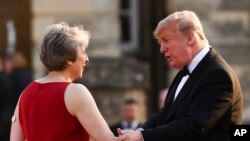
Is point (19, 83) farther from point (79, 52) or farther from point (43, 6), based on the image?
point (79, 52)

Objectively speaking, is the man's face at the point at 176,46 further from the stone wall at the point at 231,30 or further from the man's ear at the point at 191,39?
the stone wall at the point at 231,30

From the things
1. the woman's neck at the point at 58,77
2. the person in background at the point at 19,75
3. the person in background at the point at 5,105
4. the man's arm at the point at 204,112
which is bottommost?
the person in background at the point at 5,105

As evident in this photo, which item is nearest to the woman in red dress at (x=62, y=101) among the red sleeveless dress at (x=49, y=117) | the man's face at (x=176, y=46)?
the red sleeveless dress at (x=49, y=117)

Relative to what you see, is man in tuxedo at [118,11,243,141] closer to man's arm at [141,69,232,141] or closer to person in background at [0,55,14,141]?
man's arm at [141,69,232,141]

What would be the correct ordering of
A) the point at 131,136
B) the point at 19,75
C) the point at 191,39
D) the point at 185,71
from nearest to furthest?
the point at 131,136, the point at 191,39, the point at 185,71, the point at 19,75

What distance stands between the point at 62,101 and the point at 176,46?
32.5 inches

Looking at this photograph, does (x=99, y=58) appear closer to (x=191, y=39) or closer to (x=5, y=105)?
(x=5, y=105)

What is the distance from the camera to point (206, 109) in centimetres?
605

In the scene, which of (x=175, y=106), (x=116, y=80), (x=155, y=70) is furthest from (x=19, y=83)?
(x=175, y=106)

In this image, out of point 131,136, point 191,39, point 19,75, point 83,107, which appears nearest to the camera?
point 83,107

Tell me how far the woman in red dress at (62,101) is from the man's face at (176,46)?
1.72 feet

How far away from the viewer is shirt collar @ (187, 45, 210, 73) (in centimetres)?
627

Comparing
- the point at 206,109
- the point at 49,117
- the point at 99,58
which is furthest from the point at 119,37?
the point at 49,117

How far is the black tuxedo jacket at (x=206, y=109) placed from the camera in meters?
6.05
